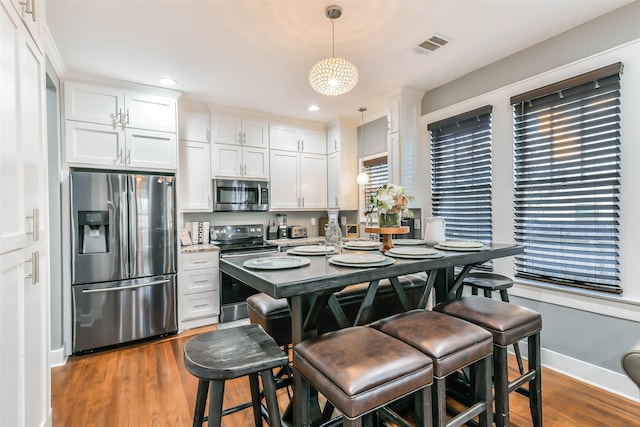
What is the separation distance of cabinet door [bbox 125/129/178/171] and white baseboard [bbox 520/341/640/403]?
385cm

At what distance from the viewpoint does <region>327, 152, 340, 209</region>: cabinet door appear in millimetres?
4371

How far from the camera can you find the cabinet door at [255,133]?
3951 millimetres

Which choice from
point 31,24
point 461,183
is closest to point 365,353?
point 31,24

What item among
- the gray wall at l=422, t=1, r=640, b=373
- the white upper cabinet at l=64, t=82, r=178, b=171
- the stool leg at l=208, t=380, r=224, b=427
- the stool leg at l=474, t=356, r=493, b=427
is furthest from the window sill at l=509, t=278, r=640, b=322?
the white upper cabinet at l=64, t=82, r=178, b=171

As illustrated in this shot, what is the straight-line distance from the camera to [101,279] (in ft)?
9.35

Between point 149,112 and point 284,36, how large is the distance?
5.73ft

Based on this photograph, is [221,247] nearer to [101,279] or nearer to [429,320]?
[101,279]

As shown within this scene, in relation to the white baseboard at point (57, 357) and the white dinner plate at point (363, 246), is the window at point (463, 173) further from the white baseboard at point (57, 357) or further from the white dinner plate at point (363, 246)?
the white baseboard at point (57, 357)

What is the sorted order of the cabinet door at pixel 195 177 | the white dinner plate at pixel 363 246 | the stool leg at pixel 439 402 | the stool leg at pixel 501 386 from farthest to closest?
the cabinet door at pixel 195 177
the white dinner plate at pixel 363 246
the stool leg at pixel 501 386
the stool leg at pixel 439 402

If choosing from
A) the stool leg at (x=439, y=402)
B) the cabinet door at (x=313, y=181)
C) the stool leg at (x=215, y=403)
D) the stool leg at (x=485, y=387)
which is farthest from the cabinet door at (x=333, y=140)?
the stool leg at (x=215, y=403)

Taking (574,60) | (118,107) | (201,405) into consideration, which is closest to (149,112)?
(118,107)

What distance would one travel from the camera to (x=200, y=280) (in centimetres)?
342

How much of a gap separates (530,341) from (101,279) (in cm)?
340

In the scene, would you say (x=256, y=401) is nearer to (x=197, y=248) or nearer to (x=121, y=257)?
(x=121, y=257)
